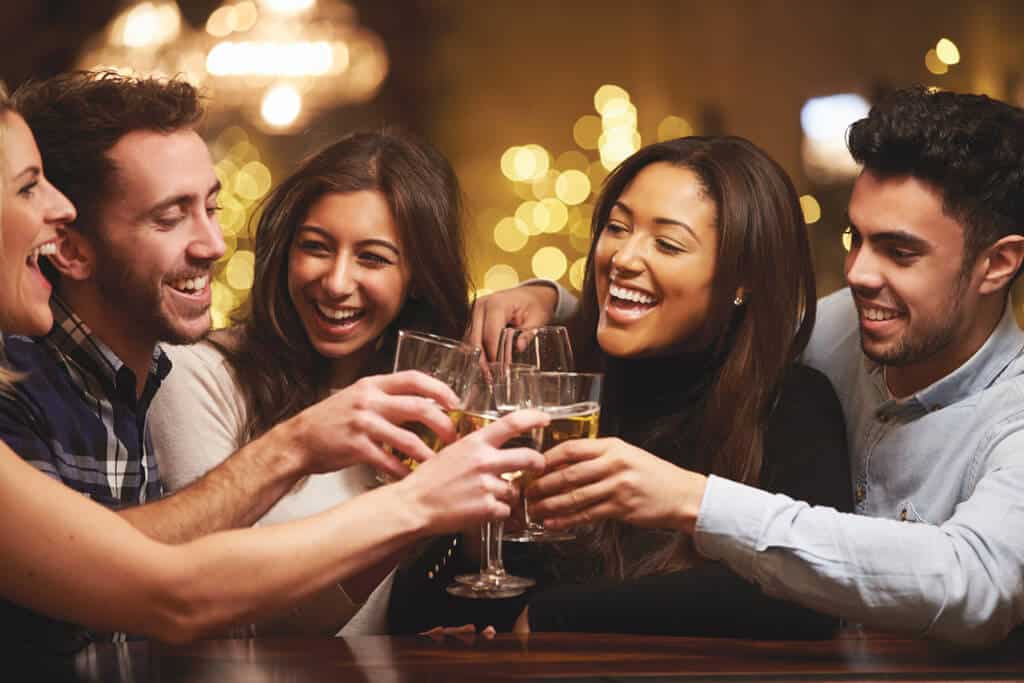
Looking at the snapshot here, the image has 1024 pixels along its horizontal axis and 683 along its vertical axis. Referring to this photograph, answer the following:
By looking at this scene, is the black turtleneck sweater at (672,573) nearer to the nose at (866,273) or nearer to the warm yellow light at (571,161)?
the nose at (866,273)

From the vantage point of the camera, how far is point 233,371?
7.82 ft

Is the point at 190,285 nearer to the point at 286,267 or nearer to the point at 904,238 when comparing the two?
the point at 286,267

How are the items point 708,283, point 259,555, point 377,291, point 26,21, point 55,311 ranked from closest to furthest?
point 259,555 → point 55,311 → point 708,283 → point 377,291 → point 26,21

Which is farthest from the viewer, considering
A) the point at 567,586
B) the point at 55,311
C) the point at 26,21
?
the point at 26,21

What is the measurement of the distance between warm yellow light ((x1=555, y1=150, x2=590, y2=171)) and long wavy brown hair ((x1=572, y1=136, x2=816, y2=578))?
1947 mm

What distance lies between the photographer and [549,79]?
14.0 ft

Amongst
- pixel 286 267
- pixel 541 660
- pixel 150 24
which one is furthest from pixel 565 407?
pixel 150 24

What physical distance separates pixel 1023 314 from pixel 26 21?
337 centimetres

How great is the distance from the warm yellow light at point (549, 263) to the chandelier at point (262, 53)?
0.78 metres

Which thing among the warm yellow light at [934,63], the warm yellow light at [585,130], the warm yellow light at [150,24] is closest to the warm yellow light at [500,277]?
the warm yellow light at [585,130]

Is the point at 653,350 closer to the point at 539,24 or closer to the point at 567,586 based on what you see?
the point at 567,586

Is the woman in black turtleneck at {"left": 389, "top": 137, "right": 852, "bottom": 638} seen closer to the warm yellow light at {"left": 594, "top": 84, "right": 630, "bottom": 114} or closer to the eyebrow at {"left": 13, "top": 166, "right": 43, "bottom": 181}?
the eyebrow at {"left": 13, "top": 166, "right": 43, "bottom": 181}

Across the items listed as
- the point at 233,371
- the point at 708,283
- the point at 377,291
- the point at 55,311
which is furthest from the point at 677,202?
Result: the point at 55,311

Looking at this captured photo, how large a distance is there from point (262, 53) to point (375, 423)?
2.83m
